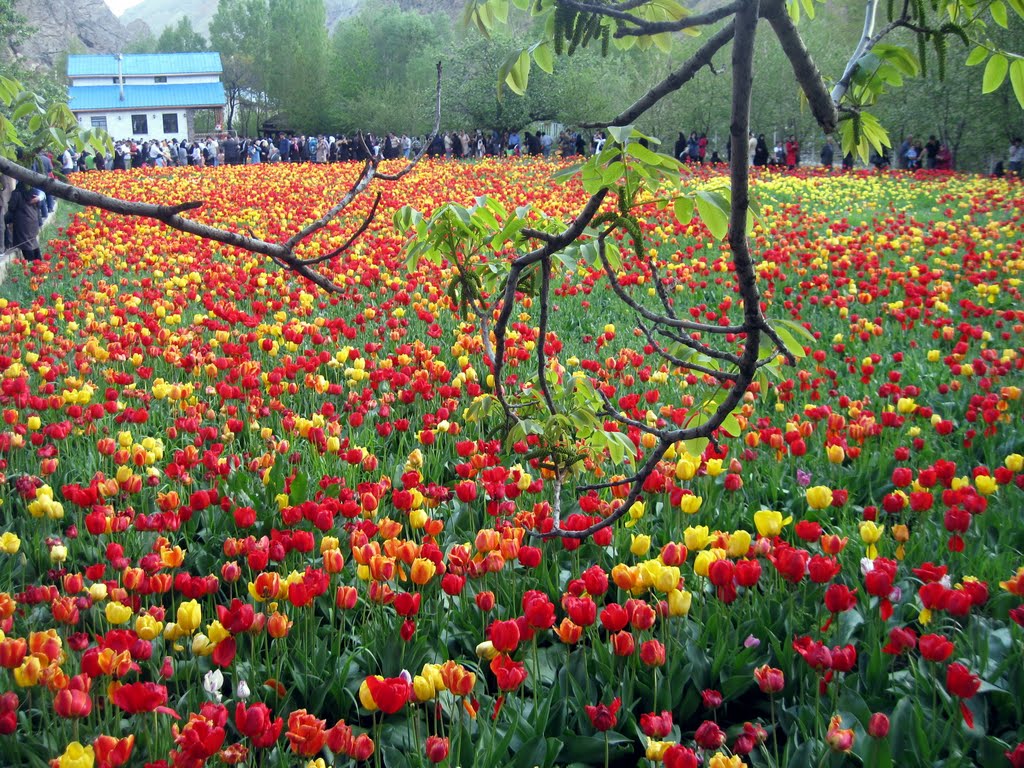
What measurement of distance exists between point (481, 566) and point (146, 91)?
80954 millimetres

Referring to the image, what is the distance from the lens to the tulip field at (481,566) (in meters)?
2.22

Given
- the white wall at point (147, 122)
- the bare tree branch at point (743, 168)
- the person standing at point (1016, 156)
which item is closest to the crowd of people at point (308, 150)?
the person standing at point (1016, 156)

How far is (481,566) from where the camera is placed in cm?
282

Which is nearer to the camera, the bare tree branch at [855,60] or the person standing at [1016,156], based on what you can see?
the bare tree branch at [855,60]

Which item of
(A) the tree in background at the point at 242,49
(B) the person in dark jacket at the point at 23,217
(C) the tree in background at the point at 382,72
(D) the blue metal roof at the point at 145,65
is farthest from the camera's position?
(A) the tree in background at the point at 242,49

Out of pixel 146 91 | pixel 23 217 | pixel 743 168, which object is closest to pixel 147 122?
pixel 146 91

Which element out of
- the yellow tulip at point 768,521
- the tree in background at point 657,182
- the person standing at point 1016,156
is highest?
the person standing at point 1016,156

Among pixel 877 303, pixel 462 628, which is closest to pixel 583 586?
pixel 462 628

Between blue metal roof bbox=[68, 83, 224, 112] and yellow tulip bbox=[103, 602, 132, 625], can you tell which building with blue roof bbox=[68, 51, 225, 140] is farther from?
yellow tulip bbox=[103, 602, 132, 625]

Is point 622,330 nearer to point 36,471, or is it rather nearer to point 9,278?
point 36,471

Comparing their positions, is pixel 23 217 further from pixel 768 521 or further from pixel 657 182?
pixel 657 182

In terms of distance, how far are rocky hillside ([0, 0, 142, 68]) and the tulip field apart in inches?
5111

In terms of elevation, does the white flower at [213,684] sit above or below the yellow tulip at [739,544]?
below

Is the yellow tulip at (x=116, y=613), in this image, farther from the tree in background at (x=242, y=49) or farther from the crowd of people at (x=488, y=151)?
the tree in background at (x=242, y=49)
